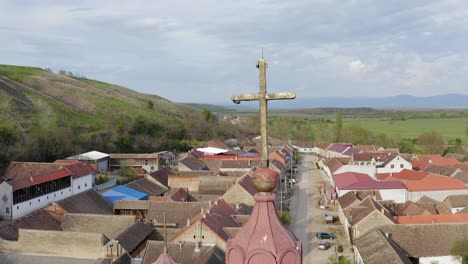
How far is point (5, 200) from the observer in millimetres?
37906

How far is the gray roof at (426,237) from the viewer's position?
29297mm

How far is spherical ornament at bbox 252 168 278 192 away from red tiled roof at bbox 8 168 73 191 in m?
36.8

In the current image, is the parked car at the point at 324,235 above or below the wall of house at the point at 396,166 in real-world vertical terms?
below

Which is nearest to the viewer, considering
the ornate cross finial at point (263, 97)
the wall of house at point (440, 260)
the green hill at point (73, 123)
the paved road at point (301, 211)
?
the ornate cross finial at point (263, 97)

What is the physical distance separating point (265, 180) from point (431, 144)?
91.1 meters

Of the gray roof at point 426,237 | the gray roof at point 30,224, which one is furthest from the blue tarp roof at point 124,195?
the gray roof at point 426,237

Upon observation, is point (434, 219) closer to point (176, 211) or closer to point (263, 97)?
point (176, 211)

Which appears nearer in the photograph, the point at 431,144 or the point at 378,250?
the point at 378,250

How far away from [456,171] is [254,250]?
55460 millimetres

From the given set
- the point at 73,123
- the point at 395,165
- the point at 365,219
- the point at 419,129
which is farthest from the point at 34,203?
the point at 419,129

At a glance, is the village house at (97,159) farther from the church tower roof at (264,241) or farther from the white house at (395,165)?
the church tower roof at (264,241)

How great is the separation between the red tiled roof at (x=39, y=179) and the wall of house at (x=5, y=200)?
0.48 meters

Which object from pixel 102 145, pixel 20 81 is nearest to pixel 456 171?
pixel 102 145

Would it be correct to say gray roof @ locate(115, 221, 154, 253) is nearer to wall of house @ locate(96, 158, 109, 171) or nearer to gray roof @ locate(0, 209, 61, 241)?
gray roof @ locate(0, 209, 61, 241)
